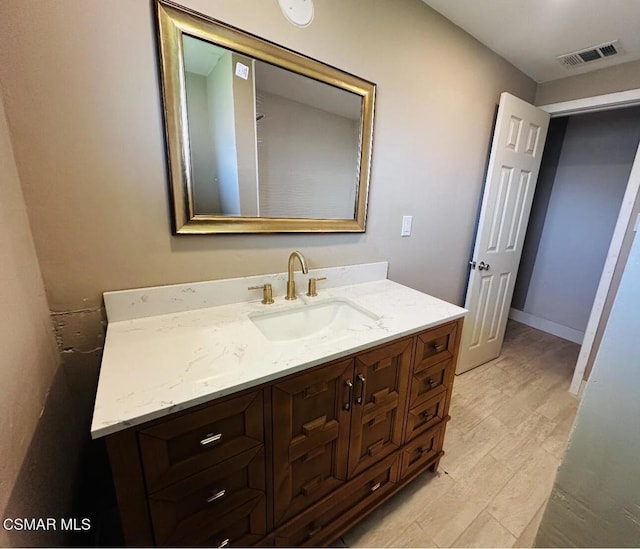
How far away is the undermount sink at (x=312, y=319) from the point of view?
3.85 ft

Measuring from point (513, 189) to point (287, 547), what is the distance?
2.50 m

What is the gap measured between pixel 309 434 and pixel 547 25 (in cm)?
234

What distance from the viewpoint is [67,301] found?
3.05 feet

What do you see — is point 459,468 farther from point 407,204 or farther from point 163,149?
point 163,149

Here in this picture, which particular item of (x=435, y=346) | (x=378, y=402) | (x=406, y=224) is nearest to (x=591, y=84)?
(x=406, y=224)

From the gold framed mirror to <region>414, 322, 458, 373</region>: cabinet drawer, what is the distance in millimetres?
672

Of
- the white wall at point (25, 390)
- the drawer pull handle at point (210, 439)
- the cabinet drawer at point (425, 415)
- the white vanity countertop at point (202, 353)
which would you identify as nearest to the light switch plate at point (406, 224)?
the white vanity countertop at point (202, 353)

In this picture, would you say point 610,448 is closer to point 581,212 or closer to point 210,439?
point 210,439

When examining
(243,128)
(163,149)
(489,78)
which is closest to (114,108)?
(163,149)

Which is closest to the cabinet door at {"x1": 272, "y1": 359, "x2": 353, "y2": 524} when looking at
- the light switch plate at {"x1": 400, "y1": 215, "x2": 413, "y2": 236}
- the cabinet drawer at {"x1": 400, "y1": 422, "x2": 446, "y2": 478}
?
the cabinet drawer at {"x1": 400, "y1": 422, "x2": 446, "y2": 478}

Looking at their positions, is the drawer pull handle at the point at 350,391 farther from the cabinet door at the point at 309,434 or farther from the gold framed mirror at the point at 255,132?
the gold framed mirror at the point at 255,132

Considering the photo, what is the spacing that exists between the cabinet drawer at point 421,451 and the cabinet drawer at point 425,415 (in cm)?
4

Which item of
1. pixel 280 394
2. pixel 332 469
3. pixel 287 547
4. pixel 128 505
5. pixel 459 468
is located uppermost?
pixel 280 394

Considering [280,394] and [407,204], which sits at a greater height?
[407,204]
